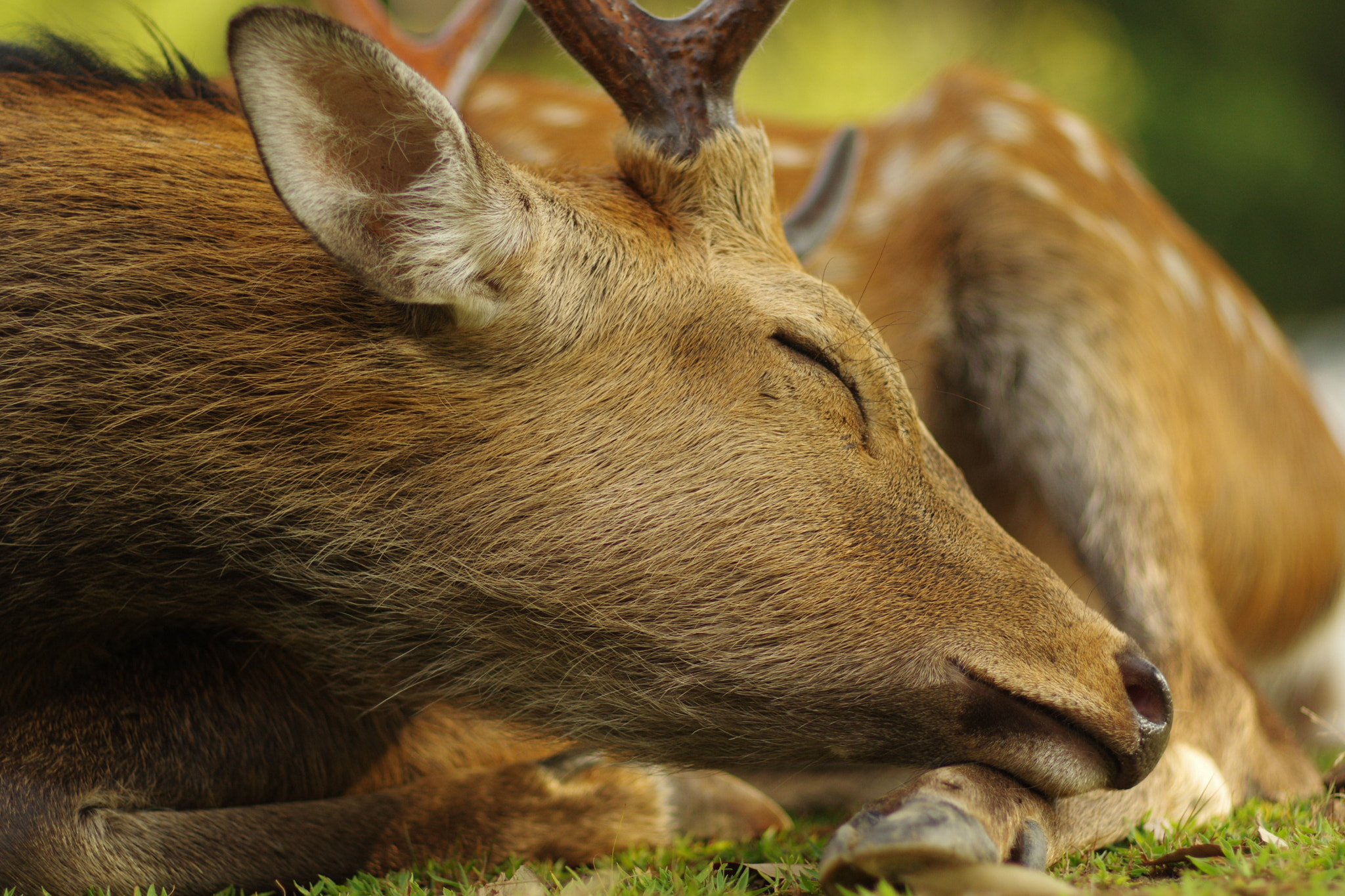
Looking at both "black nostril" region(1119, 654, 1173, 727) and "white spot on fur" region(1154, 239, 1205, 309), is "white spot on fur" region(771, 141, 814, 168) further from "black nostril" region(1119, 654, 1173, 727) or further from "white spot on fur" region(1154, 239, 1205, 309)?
"black nostril" region(1119, 654, 1173, 727)

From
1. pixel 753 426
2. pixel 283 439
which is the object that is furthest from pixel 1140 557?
pixel 283 439

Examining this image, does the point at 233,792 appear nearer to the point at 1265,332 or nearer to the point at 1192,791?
the point at 1192,791

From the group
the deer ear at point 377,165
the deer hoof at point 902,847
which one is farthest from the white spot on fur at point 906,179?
the deer hoof at point 902,847

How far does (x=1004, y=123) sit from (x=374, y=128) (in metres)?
2.42

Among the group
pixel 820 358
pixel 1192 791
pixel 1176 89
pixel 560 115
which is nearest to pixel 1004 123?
pixel 560 115

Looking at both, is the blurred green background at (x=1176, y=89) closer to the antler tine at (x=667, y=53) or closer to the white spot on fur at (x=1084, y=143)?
the white spot on fur at (x=1084, y=143)

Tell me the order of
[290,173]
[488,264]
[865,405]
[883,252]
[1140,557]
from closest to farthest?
1. [290,173]
2. [488,264]
3. [865,405]
4. [1140,557]
5. [883,252]

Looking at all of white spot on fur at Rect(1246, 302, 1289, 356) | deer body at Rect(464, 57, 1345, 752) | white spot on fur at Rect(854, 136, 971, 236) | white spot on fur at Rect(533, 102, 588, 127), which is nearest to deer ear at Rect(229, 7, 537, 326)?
deer body at Rect(464, 57, 1345, 752)

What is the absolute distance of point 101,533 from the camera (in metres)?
2.19

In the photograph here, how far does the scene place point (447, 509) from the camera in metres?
2.17

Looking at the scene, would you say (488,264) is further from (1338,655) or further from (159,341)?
(1338,655)

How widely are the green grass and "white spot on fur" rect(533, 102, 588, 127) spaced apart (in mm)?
2460

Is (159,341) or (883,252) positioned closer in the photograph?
(159,341)

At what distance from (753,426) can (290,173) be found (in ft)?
2.81
